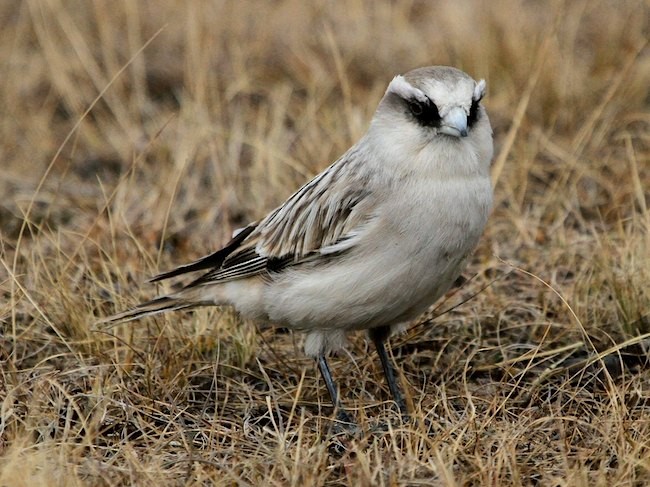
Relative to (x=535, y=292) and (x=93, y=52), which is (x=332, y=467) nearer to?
(x=535, y=292)

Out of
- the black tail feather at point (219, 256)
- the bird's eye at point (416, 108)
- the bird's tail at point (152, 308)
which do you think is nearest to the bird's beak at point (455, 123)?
the bird's eye at point (416, 108)

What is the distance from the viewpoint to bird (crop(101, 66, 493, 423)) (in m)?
4.50

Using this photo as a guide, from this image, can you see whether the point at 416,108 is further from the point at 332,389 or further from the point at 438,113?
the point at 332,389

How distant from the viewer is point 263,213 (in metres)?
6.91

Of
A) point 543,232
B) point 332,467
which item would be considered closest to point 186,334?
point 332,467

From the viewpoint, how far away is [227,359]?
5266 millimetres

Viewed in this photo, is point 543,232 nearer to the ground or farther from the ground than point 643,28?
nearer to the ground

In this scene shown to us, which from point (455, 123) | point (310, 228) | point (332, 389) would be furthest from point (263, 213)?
point (455, 123)

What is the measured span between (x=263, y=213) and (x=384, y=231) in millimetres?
2418

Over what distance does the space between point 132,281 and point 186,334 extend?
32.3 inches

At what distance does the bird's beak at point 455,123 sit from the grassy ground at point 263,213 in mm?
1101

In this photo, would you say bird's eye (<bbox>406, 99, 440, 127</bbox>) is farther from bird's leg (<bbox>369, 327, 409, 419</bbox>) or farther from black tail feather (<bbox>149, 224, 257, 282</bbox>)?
→ black tail feather (<bbox>149, 224, 257, 282</bbox>)

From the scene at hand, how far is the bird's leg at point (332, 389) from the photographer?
489 centimetres

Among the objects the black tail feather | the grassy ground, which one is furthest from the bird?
the grassy ground
